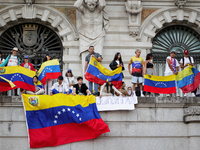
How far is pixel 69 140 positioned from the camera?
49.3 feet

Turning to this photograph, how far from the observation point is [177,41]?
22359 mm

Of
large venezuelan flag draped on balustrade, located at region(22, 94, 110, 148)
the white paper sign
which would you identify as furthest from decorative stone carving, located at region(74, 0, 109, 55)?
large venezuelan flag draped on balustrade, located at region(22, 94, 110, 148)

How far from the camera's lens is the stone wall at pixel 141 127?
15.0m

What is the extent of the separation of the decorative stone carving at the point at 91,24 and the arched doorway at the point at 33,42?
1789mm

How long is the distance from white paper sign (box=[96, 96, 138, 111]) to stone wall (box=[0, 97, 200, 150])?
0.67 ft

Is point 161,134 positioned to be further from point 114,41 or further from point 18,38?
point 18,38

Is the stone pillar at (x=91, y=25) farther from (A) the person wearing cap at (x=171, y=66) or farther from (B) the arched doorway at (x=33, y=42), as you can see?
(A) the person wearing cap at (x=171, y=66)

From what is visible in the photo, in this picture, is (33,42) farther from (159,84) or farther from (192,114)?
(192,114)

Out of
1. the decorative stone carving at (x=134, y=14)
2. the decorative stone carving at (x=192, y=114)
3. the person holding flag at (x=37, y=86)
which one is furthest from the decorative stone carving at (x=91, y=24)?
the decorative stone carving at (x=192, y=114)

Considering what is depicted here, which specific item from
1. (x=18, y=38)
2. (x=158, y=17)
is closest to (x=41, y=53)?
(x=18, y=38)

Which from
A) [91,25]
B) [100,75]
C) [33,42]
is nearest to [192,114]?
[100,75]

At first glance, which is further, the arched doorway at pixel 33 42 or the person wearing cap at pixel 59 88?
the arched doorway at pixel 33 42

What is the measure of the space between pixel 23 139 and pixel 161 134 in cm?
487

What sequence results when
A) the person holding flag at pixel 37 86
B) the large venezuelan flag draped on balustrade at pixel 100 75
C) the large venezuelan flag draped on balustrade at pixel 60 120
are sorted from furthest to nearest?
the large venezuelan flag draped on balustrade at pixel 100 75 < the person holding flag at pixel 37 86 < the large venezuelan flag draped on balustrade at pixel 60 120
